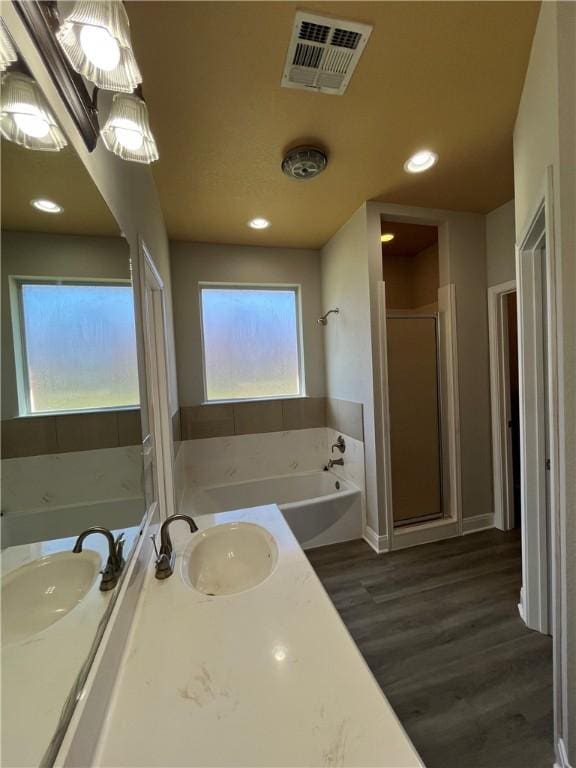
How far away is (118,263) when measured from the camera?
1.02 m

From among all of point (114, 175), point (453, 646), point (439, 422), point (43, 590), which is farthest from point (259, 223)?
point (453, 646)

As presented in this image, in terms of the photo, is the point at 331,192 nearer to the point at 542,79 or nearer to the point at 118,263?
the point at 542,79

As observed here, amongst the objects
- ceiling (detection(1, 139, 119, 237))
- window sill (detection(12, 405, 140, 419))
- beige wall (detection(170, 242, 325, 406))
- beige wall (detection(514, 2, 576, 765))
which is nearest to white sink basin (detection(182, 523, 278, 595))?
window sill (detection(12, 405, 140, 419))

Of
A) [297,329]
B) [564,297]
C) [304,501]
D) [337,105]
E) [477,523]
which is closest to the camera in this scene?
[564,297]

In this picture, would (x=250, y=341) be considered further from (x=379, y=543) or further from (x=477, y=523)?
(x=477, y=523)

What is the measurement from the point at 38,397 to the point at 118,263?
0.66 m

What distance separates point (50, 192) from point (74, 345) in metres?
0.32

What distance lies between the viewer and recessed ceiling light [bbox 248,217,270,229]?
252 centimetres

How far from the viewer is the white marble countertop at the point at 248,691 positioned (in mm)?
543

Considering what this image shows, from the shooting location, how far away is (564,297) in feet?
3.34

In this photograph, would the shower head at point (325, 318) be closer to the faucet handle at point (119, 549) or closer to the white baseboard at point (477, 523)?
the white baseboard at point (477, 523)

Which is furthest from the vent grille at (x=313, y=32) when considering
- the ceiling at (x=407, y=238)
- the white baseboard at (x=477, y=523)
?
the white baseboard at (x=477, y=523)

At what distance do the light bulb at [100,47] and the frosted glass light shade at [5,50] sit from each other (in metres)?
0.25

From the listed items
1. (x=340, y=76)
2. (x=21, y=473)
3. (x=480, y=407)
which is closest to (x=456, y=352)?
(x=480, y=407)
